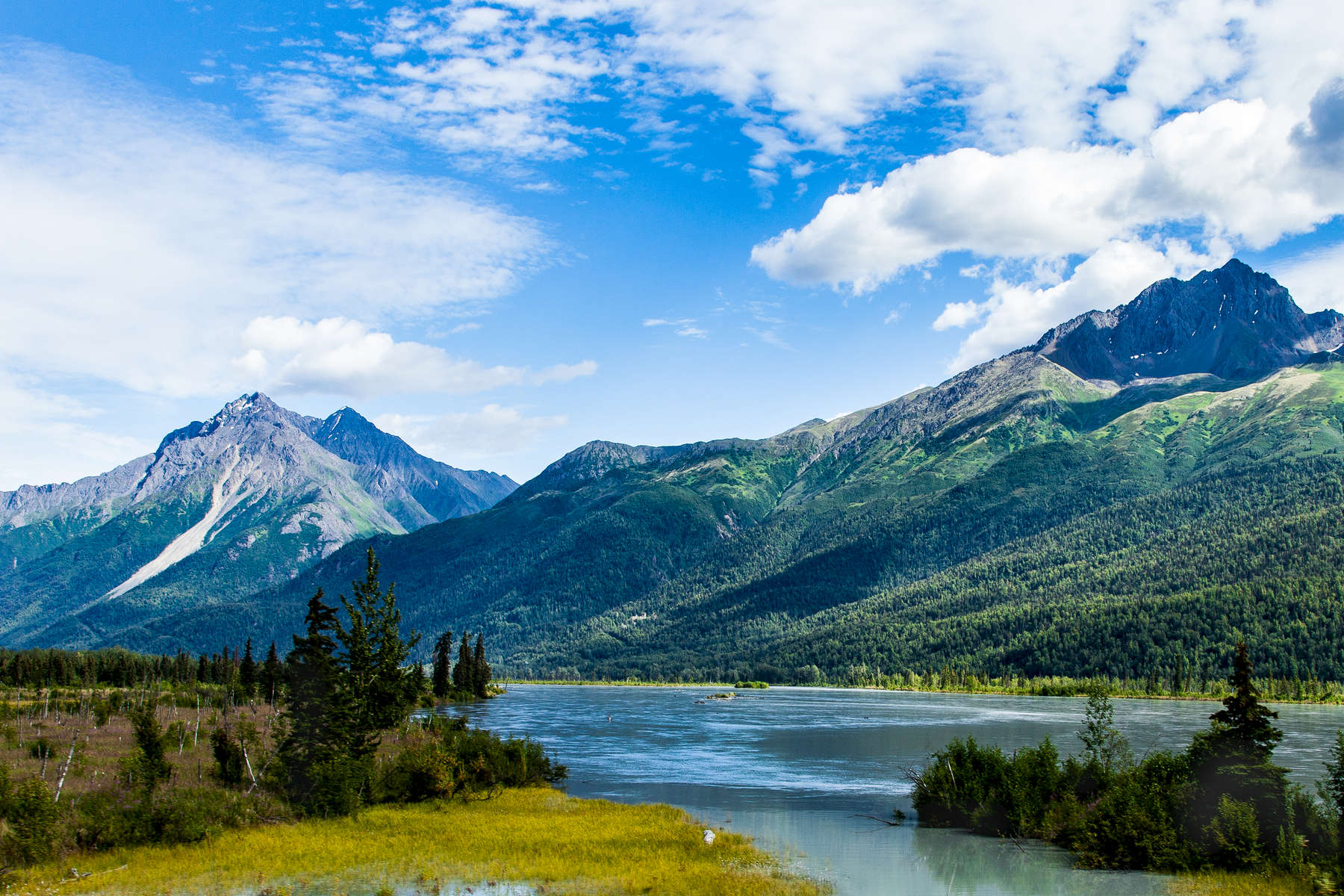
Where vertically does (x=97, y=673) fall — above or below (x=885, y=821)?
below

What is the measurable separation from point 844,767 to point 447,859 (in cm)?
5669

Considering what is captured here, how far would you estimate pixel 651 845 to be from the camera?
169 feet

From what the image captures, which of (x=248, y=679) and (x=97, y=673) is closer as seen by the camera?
(x=248, y=679)

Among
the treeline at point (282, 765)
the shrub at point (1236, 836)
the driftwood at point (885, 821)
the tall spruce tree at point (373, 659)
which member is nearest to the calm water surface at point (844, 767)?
the driftwood at point (885, 821)

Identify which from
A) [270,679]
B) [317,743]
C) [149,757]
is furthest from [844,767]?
[270,679]

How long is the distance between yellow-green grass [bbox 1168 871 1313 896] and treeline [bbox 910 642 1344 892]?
2.75 ft

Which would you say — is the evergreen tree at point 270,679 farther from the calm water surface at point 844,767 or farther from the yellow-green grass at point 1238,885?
the yellow-green grass at point 1238,885

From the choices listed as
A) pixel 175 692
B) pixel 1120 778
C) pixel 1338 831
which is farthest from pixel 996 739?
pixel 175 692

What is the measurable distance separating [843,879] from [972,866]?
25.8 feet

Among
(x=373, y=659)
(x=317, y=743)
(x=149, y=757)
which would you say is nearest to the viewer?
(x=149, y=757)

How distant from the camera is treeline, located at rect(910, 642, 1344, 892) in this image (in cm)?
4475

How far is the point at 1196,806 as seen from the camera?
47469 millimetres

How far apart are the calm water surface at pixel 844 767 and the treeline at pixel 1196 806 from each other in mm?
2179

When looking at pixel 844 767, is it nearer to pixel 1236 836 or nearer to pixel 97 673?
pixel 1236 836
